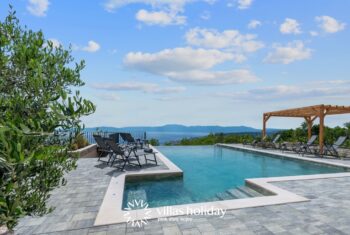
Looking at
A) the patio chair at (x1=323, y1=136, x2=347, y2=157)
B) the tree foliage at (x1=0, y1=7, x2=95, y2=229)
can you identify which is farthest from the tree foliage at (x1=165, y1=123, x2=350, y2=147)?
the tree foliage at (x1=0, y1=7, x2=95, y2=229)

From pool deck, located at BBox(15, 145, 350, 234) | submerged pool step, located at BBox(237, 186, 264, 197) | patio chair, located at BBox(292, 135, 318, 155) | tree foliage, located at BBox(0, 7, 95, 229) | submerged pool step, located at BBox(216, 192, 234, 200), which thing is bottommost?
submerged pool step, located at BBox(216, 192, 234, 200)

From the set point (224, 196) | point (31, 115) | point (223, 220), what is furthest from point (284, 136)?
point (31, 115)

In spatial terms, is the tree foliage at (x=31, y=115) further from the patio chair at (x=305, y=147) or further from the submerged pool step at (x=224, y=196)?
the patio chair at (x=305, y=147)

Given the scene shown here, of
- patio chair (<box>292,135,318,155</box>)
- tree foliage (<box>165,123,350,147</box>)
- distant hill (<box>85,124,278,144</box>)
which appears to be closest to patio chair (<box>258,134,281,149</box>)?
tree foliage (<box>165,123,350,147</box>)

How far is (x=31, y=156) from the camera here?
3.52 feet

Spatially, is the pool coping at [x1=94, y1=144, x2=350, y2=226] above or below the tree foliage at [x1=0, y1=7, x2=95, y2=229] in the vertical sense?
below

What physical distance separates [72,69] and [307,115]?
15591 mm

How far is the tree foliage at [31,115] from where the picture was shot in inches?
45.4

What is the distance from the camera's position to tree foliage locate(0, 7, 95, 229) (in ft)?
3.78

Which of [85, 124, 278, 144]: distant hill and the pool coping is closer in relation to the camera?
the pool coping

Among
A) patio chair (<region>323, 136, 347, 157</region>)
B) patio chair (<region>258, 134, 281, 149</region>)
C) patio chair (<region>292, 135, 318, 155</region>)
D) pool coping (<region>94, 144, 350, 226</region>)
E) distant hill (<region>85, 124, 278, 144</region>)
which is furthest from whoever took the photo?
distant hill (<region>85, 124, 278, 144</region>)

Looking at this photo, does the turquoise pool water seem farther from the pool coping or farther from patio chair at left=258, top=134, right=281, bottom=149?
patio chair at left=258, top=134, right=281, bottom=149

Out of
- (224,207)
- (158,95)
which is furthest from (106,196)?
(158,95)

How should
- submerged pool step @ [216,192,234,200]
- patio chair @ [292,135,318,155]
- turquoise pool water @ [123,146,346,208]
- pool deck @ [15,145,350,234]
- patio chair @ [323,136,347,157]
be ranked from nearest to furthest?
pool deck @ [15,145,350,234] → turquoise pool water @ [123,146,346,208] → submerged pool step @ [216,192,234,200] → patio chair @ [323,136,347,157] → patio chair @ [292,135,318,155]
